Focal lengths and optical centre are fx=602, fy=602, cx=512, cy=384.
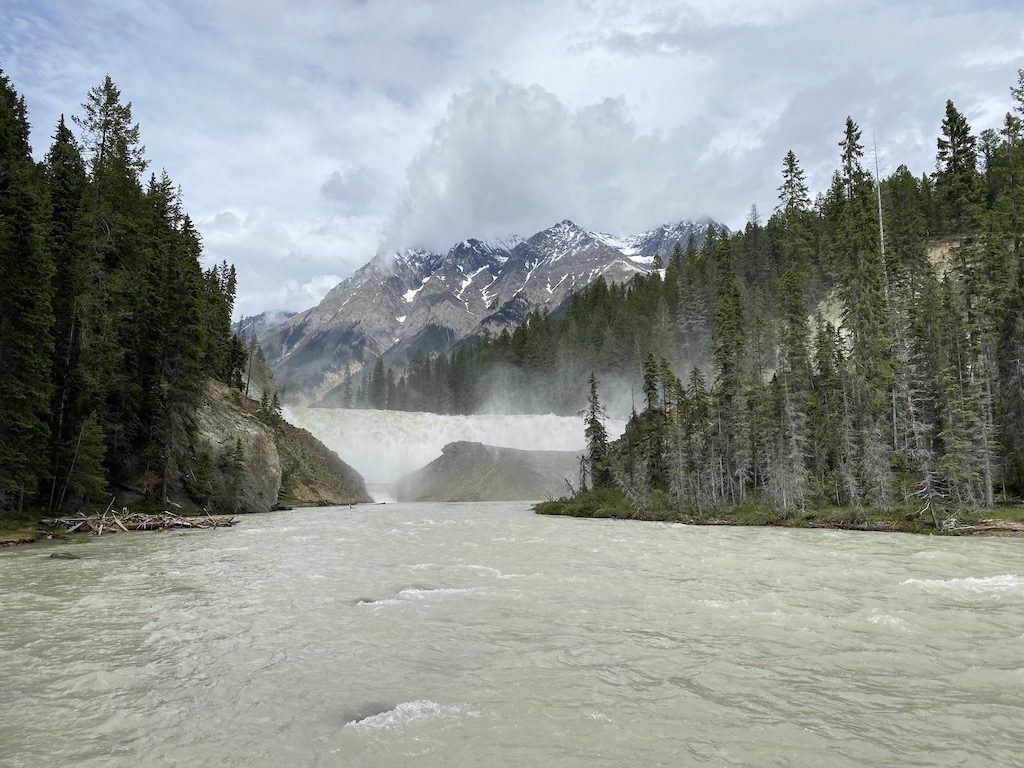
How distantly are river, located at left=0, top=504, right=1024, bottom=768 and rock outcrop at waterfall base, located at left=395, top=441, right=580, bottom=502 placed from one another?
52803 mm

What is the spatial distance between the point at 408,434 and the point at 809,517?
201 feet

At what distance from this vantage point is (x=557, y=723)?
720 centimetres

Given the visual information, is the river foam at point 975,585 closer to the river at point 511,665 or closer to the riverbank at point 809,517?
the river at point 511,665

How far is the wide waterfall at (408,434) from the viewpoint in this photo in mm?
84812

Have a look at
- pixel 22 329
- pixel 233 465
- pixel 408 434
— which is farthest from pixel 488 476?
pixel 22 329

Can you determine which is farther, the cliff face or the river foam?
the cliff face

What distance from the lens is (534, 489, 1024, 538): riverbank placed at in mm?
31312

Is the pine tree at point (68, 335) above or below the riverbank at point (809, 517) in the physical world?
above

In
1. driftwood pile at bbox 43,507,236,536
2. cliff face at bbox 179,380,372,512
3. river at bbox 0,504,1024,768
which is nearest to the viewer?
river at bbox 0,504,1024,768

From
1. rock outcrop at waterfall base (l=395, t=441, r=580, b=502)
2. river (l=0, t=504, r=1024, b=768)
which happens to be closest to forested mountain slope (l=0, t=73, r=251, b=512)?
river (l=0, t=504, r=1024, b=768)

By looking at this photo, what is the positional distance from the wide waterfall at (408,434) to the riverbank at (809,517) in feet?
104

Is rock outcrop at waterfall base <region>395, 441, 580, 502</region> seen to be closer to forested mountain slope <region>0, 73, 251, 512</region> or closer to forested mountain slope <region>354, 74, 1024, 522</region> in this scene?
forested mountain slope <region>354, 74, 1024, 522</region>

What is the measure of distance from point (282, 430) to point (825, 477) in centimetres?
5437

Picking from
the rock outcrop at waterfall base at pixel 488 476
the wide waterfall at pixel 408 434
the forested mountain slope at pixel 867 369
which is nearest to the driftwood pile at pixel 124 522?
the forested mountain slope at pixel 867 369
